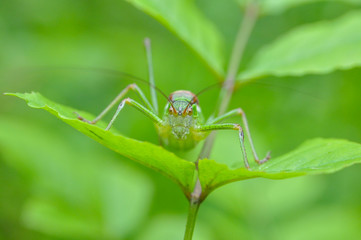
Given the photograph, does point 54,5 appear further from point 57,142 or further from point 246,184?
point 246,184

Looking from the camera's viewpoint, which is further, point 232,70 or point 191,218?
point 232,70

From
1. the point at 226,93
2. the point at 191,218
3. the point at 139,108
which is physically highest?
the point at 226,93

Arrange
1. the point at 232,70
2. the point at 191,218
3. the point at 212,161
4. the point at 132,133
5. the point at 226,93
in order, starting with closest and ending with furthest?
the point at 212,161 < the point at 191,218 < the point at 226,93 < the point at 232,70 < the point at 132,133

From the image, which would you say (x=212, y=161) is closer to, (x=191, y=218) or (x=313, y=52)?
(x=191, y=218)

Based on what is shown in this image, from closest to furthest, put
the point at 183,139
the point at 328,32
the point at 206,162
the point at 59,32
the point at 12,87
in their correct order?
the point at 206,162
the point at 183,139
the point at 328,32
the point at 12,87
the point at 59,32

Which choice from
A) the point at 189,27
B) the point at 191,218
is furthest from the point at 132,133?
the point at 191,218

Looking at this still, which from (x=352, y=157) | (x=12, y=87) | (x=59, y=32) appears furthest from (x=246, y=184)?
(x=59, y=32)
